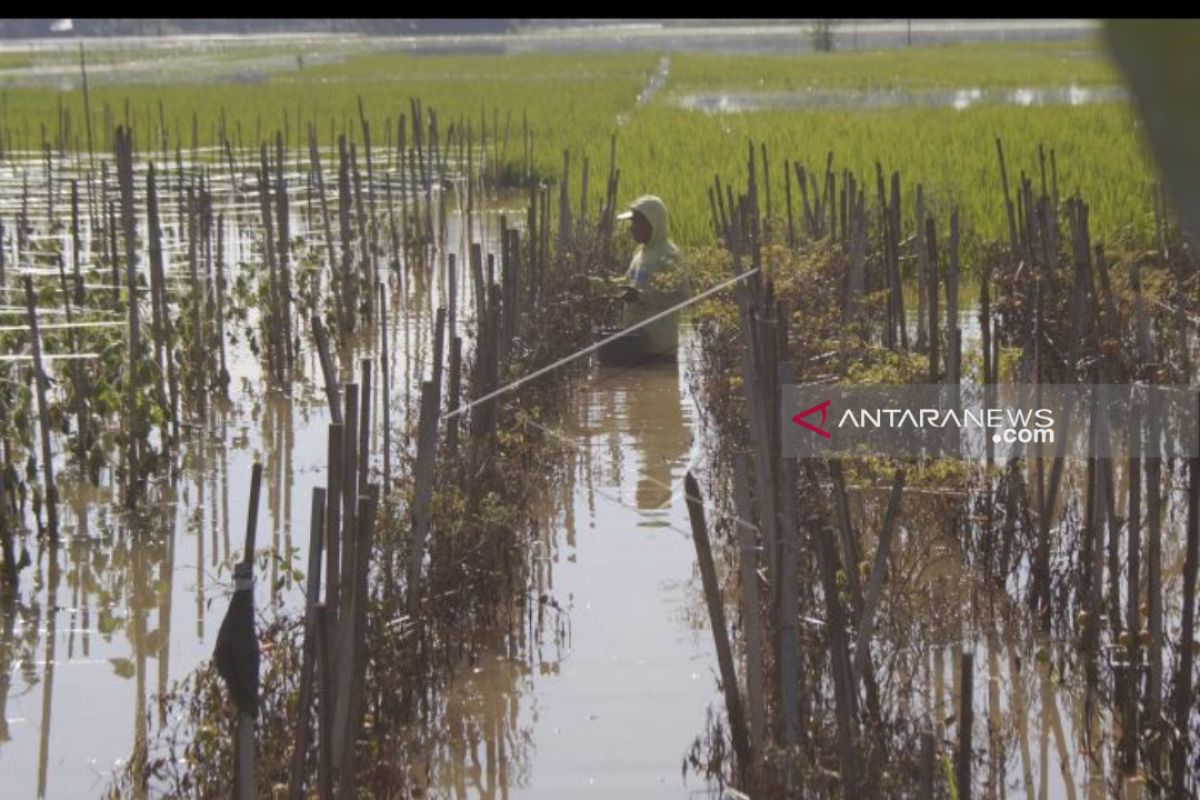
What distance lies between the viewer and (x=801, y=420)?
16.7ft

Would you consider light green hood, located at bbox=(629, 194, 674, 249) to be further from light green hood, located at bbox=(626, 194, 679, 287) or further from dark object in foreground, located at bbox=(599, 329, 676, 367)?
dark object in foreground, located at bbox=(599, 329, 676, 367)

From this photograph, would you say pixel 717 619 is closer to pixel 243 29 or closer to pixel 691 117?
pixel 691 117

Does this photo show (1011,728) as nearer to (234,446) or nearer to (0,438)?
(0,438)

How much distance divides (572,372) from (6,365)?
2.42 m

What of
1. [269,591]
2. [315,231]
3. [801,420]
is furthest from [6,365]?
[315,231]

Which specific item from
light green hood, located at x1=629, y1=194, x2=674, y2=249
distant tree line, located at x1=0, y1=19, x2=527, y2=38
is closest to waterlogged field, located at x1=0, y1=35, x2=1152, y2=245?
light green hood, located at x1=629, y1=194, x2=674, y2=249

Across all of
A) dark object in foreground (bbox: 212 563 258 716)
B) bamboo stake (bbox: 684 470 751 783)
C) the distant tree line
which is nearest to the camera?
dark object in foreground (bbox: 212 563 258 716)

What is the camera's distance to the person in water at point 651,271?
300 inches

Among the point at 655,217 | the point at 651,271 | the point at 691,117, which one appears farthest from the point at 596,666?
the point at 691,117

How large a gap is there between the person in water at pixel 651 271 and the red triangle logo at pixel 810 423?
2.27 metres

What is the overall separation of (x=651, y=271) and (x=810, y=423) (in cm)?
258

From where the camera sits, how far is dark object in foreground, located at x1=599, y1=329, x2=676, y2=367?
26.2 feet

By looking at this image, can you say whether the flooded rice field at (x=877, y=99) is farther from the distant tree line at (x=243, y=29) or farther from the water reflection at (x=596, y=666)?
the distant tree line at (x=243, y=29)

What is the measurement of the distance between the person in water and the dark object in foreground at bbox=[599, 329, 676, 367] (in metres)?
0.08
